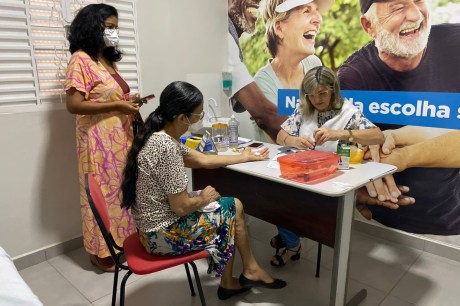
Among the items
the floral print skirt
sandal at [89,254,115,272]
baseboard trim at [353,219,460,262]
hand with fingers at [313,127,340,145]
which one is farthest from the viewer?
baseboard trim at [353,219,460,262]

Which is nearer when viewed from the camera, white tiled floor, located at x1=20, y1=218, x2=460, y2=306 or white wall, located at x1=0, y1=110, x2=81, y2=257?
white tiled floor, located at x1=20, y1=218, x2=460, y2=306

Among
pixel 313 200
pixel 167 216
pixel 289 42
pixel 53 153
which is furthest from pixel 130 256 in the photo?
pixel 289 42

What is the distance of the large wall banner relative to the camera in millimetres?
2201

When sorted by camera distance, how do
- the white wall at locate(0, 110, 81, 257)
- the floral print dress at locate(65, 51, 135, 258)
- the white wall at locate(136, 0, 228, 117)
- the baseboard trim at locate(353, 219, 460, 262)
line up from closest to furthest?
the floral print dress at locate(65, 51, 135, 258) < the white wall at locate(0, 110, 81, 257) < the baseboard trim at locate(353, 219, 460, 262) < the white wall at locate(136, 0, 228, 117)

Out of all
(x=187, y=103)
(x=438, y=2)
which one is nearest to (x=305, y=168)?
(x=187, y=103)

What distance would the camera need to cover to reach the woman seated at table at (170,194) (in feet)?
4.80

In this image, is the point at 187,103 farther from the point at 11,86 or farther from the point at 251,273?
the point at 11,86

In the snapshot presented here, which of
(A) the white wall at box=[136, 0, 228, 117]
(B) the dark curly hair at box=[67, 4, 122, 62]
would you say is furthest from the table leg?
(A) the white wall at box=[136, 0, 228, 117]

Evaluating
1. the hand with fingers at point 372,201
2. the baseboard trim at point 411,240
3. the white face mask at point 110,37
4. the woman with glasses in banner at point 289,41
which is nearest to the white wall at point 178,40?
the woman with glasses in banner at point 289,41

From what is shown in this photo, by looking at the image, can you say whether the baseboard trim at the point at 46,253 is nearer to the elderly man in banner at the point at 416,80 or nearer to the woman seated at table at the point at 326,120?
the woman seated at table at the point at 326,120

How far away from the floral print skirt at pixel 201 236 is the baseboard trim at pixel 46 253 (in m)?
1.22

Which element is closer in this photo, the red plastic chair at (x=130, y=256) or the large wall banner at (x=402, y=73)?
the red plastic chair at (x=130, y=256)

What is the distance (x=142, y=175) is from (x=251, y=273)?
911 millimetres

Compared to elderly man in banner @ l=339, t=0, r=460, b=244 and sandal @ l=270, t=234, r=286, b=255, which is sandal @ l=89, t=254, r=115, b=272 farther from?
elderly man in banner @ l=339, t=0, r=460, b=244
